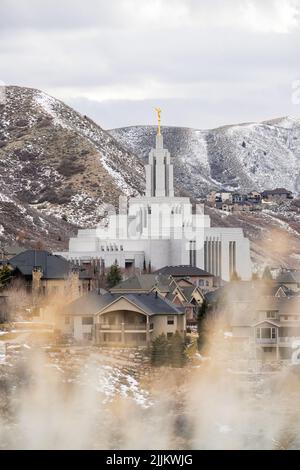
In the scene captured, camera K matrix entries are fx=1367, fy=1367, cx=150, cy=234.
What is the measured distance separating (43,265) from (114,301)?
1390 cm

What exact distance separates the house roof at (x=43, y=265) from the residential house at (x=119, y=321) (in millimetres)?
10940

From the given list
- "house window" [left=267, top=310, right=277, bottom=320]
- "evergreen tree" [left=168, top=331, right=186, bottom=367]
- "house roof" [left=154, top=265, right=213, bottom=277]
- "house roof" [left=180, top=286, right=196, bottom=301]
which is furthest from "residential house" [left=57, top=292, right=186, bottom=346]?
"house roof" [left=154, top=265, right=213, bottom=277]

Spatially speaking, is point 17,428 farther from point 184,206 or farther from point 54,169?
point 54,169

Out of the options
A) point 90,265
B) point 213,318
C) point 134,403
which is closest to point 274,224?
point 90,265

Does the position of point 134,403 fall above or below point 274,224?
below

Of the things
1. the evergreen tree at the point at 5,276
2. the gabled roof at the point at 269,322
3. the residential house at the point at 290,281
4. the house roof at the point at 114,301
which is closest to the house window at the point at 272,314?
the gabled roof at the point at 269,322

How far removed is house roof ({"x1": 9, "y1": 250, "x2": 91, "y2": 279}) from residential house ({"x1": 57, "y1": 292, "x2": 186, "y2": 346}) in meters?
10.9

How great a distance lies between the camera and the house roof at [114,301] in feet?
183

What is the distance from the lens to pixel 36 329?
56.2 meters

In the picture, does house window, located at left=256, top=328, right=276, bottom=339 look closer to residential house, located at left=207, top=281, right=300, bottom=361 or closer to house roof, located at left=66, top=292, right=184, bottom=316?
residential house, located at left=207, top=281, right=300, bottom=361

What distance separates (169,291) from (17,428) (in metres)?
30.7

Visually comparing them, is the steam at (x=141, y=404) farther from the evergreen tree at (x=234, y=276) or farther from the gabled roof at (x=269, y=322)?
the evergreen tree at (x=234, y=276)

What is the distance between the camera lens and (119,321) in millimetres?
55438
